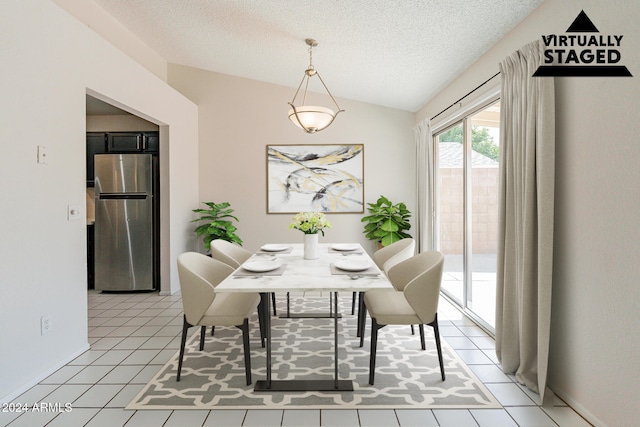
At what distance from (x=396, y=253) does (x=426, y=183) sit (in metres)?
1.59

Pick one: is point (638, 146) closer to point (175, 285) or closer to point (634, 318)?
point (634, 318)

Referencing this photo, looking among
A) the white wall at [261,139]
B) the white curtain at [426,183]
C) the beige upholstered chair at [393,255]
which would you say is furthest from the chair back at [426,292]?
the white wall at [261,139]

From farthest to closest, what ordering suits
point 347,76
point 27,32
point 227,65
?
point 227,65, point 347,76, point 27,32

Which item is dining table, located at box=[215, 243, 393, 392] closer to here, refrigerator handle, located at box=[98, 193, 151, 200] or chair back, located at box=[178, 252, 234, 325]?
chair back, located at box=[178, 252, 234, 325]

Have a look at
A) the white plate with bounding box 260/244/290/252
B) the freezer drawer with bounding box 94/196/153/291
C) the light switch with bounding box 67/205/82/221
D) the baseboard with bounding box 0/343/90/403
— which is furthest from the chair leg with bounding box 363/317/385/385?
the freezer drawer with bounding box 94/196/153/291

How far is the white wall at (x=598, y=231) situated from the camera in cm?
167

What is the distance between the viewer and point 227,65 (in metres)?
5.09

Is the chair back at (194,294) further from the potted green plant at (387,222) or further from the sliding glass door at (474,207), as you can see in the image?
the potted green plant at (387,222)

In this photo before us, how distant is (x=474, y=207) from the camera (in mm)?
3738

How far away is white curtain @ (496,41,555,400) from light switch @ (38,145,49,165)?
10.9 feet

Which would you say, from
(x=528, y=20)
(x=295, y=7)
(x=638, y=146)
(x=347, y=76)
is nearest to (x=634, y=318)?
(x=638, y=146)

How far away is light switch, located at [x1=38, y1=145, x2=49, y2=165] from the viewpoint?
2441 mm

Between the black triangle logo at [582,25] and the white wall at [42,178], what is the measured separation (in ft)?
11.3

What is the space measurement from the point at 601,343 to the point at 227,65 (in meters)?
5.20
